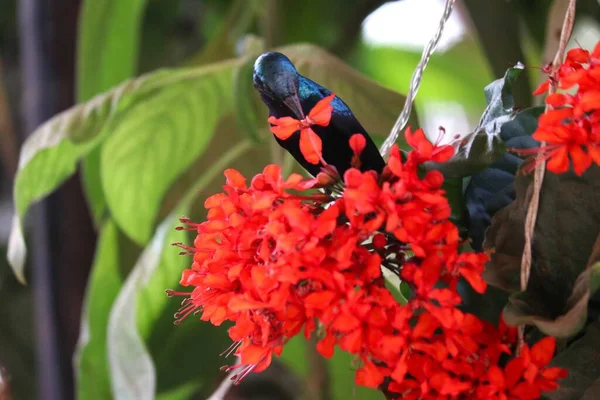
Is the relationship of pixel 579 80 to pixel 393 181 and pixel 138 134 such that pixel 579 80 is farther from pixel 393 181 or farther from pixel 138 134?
pixel 138 134

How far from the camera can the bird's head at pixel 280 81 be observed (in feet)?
1.10

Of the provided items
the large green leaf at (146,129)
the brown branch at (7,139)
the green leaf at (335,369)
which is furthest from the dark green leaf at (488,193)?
the brown branch at (7,139)

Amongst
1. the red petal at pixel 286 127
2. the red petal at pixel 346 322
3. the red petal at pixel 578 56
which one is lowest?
the red petal at pixel 346 322

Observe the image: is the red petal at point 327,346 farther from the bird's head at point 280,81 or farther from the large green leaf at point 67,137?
the large green leaf at point 67,137

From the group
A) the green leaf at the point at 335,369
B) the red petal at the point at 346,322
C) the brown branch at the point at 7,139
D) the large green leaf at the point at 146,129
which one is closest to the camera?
the red petal at the point at 346,322

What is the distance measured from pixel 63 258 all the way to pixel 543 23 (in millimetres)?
709

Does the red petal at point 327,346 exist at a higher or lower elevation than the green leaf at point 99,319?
higher

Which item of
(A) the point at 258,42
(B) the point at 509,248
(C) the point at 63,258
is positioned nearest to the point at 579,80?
(B) the point at 509,248

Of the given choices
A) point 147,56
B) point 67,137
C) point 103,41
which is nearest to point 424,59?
point 67,137

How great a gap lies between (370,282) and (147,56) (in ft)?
2.99

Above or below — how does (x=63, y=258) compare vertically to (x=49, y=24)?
below

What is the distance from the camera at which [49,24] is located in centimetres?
89

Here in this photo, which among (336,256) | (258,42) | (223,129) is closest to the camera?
(336,256)

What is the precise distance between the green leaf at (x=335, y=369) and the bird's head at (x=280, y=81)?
374 mm
